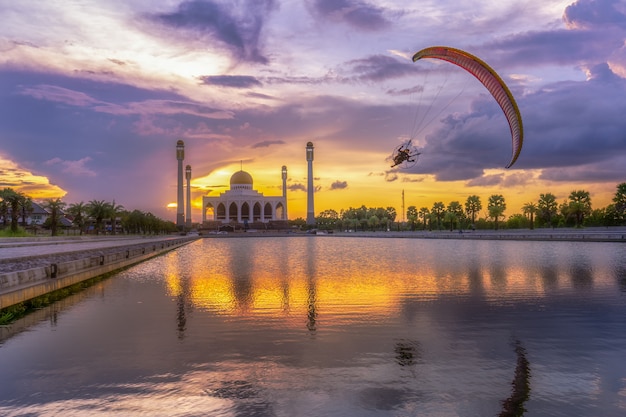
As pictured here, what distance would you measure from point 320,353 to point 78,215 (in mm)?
91456

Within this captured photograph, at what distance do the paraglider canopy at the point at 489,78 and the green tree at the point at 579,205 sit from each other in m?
85.2

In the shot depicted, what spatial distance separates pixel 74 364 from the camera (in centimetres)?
1016

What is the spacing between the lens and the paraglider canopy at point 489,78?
31919mm

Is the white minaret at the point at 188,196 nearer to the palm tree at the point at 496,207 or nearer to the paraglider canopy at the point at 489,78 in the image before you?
the palm tree at the point at 496,207

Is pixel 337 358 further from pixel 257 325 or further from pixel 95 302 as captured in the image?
pixel 95 302

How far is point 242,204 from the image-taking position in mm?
181625

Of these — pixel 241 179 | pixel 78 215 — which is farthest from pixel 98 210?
pixel 241 179

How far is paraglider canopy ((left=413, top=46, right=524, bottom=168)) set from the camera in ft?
105

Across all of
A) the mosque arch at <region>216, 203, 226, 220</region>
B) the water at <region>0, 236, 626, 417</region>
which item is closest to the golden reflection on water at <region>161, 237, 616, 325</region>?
the water at <region>0, 236, 626, 417</region>

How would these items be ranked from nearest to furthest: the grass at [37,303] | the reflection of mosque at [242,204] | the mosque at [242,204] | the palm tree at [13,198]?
the grass at [37,303]
the palm tree at [13,198]
the mosque at [242,204]
the reflection of mosque at [242,204]

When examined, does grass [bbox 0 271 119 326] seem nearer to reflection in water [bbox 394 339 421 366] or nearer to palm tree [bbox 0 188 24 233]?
reflection in water [bbox 394 339 421 366]

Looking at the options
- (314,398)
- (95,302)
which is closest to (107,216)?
(95,302)

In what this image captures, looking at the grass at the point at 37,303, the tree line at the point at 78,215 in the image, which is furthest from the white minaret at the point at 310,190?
the grass at the point at 37,303

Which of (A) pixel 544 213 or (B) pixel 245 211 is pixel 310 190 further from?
(A) pixel 544 213
